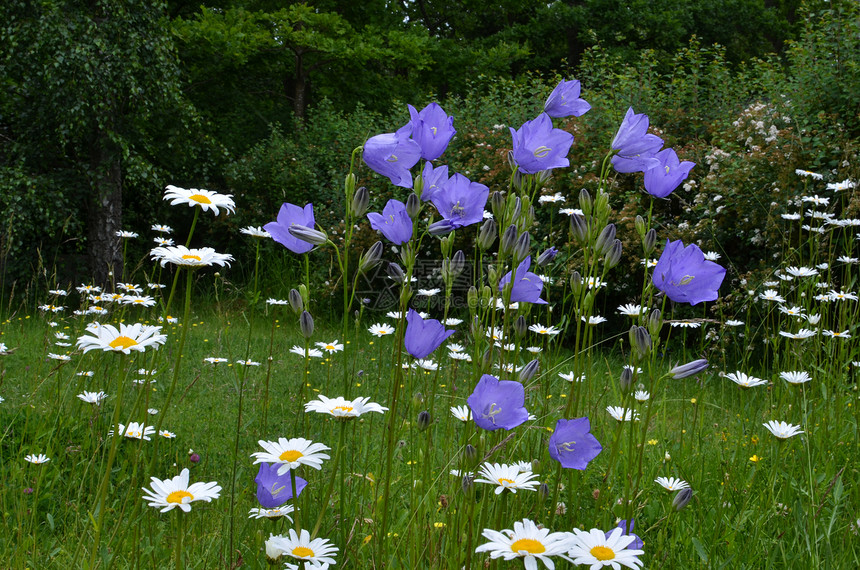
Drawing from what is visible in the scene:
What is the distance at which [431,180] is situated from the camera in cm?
121

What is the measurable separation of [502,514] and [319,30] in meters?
9.61

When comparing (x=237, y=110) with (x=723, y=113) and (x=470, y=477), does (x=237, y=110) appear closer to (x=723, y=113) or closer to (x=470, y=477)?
(x=723, y=113)

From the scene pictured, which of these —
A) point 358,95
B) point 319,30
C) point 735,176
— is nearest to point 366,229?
point 735,176

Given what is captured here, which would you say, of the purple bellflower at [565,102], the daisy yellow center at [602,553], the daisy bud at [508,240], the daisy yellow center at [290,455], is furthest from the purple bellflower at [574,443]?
the purple bellflower at [565,102]

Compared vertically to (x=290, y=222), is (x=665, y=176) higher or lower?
higher

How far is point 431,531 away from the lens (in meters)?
1.25

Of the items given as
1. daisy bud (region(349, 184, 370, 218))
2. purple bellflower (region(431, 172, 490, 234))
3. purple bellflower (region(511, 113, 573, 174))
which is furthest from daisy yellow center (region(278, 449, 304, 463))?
purple bellflower (region(511, 113, 573, 174))

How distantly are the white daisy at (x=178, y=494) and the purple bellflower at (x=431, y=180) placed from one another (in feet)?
2.03

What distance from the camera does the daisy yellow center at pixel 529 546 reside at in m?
0.79

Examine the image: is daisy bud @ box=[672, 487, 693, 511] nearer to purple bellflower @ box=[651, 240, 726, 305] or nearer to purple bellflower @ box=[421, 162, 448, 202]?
purple bellflower @ box=[651, 240, 726, 305]

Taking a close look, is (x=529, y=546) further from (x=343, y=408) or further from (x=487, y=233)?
(x=487, y=233)

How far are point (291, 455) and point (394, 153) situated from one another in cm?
53

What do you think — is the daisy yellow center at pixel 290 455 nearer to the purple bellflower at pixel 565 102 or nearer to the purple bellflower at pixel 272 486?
the purple bellflower at pixel 272 486

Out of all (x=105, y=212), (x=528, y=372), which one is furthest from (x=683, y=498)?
(x=105, y=212)
